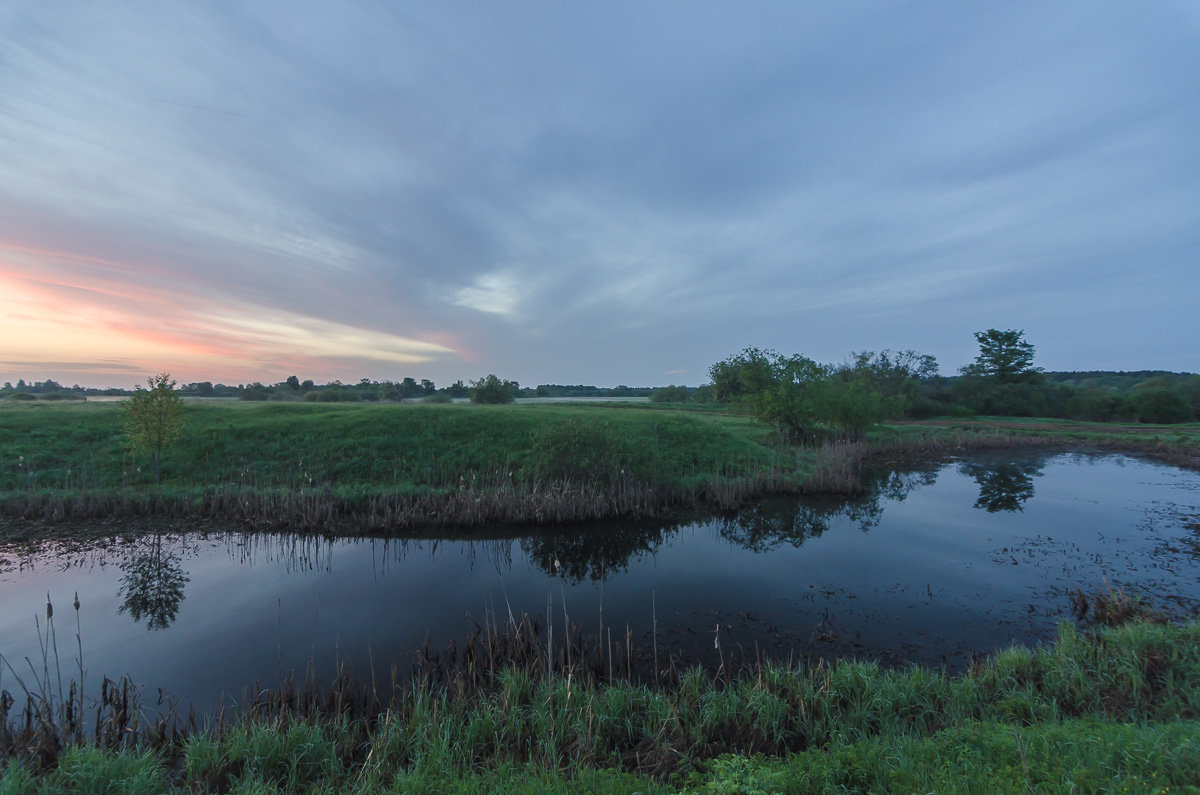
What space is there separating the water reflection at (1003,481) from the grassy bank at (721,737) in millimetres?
16651

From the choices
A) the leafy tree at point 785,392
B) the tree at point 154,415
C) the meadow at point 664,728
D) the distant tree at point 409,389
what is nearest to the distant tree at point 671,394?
the distant tree at point 409,389

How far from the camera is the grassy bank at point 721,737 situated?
4.20 metres

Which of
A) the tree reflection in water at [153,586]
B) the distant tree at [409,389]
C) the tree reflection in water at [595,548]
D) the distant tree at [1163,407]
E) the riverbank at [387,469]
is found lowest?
the tree reflection in water at [595,548]

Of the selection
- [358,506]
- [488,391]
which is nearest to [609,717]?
[358,506]

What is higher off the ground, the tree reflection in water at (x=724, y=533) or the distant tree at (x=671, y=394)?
the distant tree at (x=671, y=394)

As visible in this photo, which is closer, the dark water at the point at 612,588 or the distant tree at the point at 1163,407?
the dark water at the point at 612,588

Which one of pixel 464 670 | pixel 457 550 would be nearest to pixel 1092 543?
pixel 464 670

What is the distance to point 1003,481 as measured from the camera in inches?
1058

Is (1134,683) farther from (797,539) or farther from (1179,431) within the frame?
(1179,431)

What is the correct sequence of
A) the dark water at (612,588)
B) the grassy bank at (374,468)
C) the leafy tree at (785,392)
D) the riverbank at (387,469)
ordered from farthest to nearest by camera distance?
the leafy tree at (785,392), the grassy bank at (374,468), the riverbank at (387,469), the dark water at (612,588)

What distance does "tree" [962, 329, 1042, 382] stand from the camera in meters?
70.8

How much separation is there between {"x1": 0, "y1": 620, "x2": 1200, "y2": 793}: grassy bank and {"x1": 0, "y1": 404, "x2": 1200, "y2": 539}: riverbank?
10.9 metres

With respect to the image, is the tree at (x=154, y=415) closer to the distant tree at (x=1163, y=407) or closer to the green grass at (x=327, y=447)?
the green grass at (x=327, y=447)

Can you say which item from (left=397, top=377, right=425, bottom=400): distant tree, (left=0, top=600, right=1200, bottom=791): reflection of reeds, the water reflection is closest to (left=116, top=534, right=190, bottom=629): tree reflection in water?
(left=0, top=600, right=1200, bottom=791): reflection of reeds
